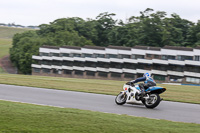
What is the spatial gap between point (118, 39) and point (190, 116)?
303ft

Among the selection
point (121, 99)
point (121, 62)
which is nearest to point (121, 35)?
point (121, 62)

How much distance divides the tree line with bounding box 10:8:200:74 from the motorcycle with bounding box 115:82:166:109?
73928mm

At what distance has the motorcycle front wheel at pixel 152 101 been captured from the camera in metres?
14.7

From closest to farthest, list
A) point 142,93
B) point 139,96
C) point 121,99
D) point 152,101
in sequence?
point 152,101, point 142,93, point 139,96, point 121,99

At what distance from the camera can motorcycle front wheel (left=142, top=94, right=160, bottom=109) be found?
14695mm

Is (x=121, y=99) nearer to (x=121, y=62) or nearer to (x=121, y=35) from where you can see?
(x=121, y=62)

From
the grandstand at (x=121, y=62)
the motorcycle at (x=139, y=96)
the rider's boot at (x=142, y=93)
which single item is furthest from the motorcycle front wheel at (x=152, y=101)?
the grandstand at (x=121, y=62)

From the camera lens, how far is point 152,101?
14953 millimetres

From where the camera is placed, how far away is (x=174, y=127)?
382 inches

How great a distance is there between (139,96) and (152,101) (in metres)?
0.76

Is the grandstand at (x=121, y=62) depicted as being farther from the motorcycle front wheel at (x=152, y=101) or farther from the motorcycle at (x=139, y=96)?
the motorcycle front wheel at (x=152, y=101)

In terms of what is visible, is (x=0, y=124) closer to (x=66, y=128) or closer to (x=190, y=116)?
(x=66, y=128)

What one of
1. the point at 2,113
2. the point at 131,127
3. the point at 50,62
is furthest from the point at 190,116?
the point at 50,62

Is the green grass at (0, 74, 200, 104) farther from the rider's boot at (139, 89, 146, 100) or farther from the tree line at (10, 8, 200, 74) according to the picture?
the tree line at (10, 8, 200, 74)
